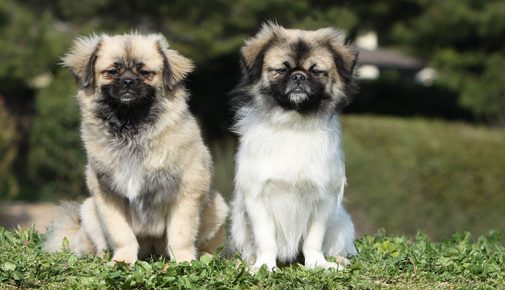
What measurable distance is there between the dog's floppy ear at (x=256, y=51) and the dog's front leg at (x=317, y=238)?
112cm

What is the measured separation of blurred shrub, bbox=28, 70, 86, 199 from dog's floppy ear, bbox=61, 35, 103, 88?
7710 millimetres

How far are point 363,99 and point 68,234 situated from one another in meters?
12.9

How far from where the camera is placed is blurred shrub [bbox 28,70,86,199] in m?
14.2

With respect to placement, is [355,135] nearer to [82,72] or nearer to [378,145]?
[378,145]

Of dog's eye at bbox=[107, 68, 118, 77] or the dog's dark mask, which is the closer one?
the dog's dark mask

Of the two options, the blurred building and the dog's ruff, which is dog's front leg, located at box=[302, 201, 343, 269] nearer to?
the dog's ruff

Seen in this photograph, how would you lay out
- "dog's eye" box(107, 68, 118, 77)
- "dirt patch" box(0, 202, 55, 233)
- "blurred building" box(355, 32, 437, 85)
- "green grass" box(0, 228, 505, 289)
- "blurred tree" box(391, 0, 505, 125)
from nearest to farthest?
"green grass" box(0, 228, 505, 289) < "dog's eye" box(107, 68, 118, 77) < "dirt patch" box(0, 202, 55, 233) < "blurred tree" box(391, 0, 505, 125) < "blurred building" box(355, 32, 437, 85)

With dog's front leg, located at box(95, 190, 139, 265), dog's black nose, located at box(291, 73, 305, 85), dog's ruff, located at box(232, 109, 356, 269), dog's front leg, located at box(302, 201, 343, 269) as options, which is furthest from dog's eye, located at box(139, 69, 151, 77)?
dog's front leg, located at box(302, 201, 343, 269)

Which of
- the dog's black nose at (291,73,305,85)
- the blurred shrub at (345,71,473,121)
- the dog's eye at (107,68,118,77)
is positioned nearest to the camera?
the dog's black nose at (291,73,305,85)

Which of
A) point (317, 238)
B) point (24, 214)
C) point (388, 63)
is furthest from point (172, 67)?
point (388, 63)

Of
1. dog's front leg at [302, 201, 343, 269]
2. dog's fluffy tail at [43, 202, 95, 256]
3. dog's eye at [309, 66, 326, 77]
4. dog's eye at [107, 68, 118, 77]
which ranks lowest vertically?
dog's fluffy tail at [43, 202, 95, 256]

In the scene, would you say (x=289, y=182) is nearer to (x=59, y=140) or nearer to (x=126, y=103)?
(x=126, y=103)

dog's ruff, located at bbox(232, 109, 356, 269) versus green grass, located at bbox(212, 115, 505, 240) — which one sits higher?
dog's ruff, located at bbox(232, 109, 356, 269)

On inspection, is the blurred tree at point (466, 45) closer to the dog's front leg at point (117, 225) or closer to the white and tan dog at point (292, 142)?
the white and tan dog at point (292, 142)
